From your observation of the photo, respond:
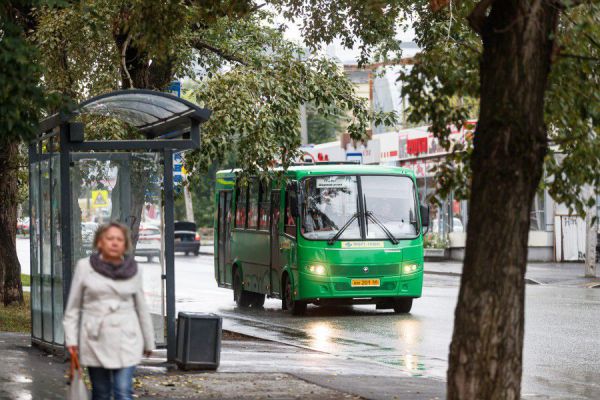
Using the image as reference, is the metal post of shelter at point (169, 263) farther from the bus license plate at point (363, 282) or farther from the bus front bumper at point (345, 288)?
the bus license plate at point (363, 282)

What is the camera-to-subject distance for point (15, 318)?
20094 millimetres

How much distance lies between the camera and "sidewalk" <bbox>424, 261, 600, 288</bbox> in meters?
31.5

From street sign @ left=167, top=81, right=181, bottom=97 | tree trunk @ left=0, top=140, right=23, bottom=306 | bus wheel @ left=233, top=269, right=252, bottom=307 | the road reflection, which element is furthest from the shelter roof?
bus wheel @ left=233, top=269, right=252, bottom=307

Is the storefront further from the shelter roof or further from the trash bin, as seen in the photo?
the trash bin

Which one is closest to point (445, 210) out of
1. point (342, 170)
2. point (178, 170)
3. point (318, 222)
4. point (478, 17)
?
point (342, 170)

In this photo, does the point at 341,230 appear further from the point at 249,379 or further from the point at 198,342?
the point at 249,379

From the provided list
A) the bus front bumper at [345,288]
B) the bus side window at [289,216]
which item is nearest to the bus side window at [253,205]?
the bus side window at [289,216]

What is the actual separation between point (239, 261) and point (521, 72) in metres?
18.3

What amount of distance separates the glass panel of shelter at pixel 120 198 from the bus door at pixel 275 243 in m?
9.18

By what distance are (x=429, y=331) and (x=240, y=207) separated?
26.6 feet

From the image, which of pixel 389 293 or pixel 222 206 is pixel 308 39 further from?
pixel 222 206

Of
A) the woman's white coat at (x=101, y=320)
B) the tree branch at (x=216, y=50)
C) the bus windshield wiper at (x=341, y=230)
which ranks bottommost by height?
the woman's white coat at (x=101, y=320)

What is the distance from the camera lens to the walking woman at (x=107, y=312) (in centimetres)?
779

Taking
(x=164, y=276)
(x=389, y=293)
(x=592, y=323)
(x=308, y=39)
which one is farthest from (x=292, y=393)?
(x=389, y=293)
